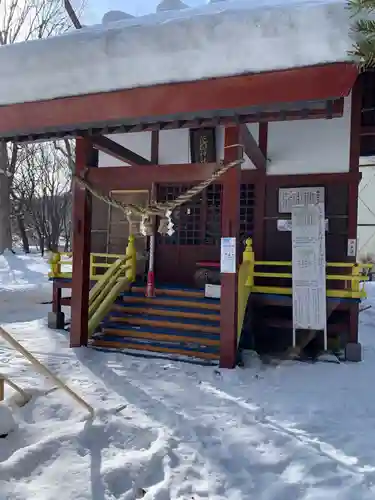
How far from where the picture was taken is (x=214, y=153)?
7.86m

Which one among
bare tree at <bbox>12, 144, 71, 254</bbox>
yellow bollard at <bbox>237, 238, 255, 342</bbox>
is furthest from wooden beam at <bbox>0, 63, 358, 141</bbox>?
bare tree at <bbox>12, 144, 71, 254</bbox>

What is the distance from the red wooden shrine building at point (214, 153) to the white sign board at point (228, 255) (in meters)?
0.09

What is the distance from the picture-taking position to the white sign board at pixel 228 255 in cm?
548

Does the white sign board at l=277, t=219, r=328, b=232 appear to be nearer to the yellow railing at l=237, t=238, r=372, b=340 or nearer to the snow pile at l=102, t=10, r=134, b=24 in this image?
the yellow railing at l=237, t=238, r=372, b=340

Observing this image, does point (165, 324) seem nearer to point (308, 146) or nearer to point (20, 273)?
point (308, 146)

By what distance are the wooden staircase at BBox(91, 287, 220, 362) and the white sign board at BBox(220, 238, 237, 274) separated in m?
1.23

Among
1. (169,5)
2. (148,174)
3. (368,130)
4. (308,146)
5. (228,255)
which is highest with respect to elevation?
(169,5)

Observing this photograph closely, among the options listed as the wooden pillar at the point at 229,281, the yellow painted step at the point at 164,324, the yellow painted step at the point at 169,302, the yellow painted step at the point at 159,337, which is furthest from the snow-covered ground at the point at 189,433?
the yellow painted step at the point at 169,302

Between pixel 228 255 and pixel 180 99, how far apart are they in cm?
202

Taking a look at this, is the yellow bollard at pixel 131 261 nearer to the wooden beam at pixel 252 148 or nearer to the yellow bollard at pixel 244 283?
the yellow bollard at pixel 244 283

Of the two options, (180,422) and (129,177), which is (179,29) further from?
(180,422)

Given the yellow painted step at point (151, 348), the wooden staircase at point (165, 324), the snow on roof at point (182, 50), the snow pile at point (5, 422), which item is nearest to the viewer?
the snow pile at point (5, 422)

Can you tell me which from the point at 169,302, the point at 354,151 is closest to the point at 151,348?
the point at 169,302

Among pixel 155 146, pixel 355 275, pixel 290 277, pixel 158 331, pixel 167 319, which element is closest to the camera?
pixel 355 275
